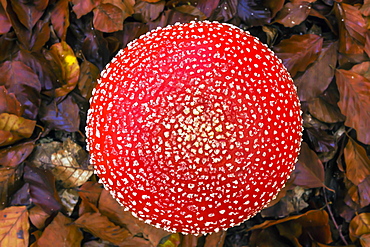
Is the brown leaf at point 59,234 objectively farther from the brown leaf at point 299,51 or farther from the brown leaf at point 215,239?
the brown leaf at point 299,51

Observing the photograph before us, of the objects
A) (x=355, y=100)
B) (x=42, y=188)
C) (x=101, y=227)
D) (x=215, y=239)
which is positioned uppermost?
(x=355, y=100)

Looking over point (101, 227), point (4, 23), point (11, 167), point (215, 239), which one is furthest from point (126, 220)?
point (4, 23)

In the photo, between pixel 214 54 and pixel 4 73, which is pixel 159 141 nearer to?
pixel 214 54

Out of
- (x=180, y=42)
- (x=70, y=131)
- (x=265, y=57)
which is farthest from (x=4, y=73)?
(x=265, y=57)

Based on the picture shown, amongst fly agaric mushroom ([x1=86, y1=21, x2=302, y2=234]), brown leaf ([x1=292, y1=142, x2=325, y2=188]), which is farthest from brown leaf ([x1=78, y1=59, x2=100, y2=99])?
brown leaf ([x1=292, y1=142, x2=325, y2=188])

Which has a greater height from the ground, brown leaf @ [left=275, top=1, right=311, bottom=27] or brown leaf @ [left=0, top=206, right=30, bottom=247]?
brown leaf @ [left=275, top=1, right=311, bottom=27]

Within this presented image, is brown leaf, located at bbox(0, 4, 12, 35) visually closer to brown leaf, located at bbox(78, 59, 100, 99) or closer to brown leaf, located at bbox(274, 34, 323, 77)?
brown leaf, located at bbox(78, 59, 100, 99)

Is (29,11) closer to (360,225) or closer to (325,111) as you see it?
(325,111)
